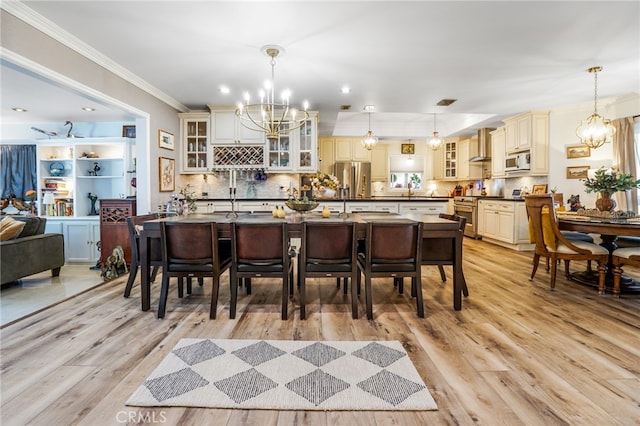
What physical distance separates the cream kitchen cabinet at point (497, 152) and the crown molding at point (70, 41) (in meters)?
6.39

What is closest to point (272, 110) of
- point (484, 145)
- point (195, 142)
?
point (195, 142)

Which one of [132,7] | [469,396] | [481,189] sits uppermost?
[132,7]

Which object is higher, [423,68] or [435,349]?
[423,68]

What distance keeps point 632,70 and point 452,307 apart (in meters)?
3.80

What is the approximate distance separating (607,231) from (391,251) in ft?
7.19

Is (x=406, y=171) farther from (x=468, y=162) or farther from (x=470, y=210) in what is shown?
(x=470, y=210)

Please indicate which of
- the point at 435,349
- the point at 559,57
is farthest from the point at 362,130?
the point at 435,349

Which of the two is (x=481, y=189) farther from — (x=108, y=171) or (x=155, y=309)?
(x=108, y=171)

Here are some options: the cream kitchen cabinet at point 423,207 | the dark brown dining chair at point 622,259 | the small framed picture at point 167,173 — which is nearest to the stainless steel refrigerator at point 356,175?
the cream kitchen cabinet at point 423,207

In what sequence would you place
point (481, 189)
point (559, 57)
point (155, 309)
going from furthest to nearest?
point (481, 189)
point (559, 57)
point (155, 309)

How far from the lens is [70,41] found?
3061 millimetres

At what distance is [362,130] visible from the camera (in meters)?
8.12

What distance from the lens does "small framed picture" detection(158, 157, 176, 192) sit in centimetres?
→ 493

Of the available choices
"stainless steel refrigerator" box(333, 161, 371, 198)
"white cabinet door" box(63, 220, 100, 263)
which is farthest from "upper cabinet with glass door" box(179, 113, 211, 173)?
"stainless steel refrigerator" box(333, 161, 371, 198)
